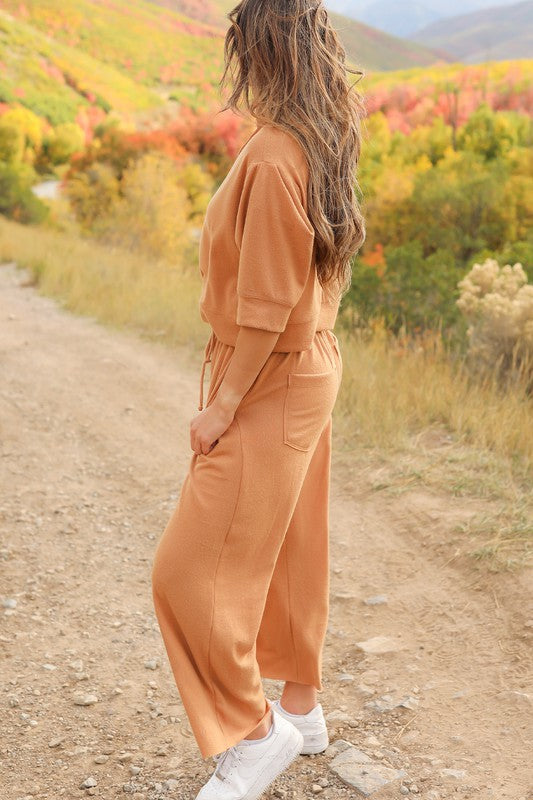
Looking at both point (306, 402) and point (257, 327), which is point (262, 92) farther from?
point (306, 402)

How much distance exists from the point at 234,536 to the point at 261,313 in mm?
498

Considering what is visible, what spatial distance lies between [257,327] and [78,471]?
115 inches

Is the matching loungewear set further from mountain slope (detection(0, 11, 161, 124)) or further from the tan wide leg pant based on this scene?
mountain slope (detection(0, 11, 161, 124))

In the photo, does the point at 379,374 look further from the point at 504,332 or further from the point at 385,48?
the point at 385,48

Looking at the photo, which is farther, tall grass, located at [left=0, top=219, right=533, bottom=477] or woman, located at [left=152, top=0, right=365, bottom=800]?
tall grass, located at [left=0, top=219, right=533, bottom=477]

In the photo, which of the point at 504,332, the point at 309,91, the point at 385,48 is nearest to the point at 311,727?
the point at 309,91

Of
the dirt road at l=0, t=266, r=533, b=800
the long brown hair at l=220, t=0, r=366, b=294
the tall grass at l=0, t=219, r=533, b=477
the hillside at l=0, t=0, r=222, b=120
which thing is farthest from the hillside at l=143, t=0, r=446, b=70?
the long brown hair at l=220, t=0, r=366, b=294

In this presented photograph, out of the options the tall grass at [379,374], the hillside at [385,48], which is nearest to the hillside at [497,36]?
the hillside at [385,48]

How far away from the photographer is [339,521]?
3801mm

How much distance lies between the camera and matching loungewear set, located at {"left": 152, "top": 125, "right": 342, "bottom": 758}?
1.61m

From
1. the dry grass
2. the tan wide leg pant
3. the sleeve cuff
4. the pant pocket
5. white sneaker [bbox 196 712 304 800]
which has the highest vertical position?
the sleeve cuff

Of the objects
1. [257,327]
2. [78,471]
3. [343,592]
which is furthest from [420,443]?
[257,327]

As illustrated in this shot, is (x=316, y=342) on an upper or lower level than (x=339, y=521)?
upper

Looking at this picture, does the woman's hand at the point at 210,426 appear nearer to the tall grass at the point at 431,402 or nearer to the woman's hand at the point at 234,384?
the woman's hand at the point at 234,384
